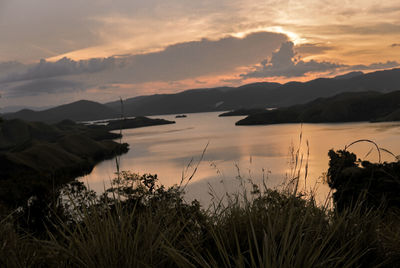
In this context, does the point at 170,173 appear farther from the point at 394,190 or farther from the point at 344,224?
the point at 344,224

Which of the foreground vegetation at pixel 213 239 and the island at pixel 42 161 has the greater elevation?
the foreground vegetation at pixel 213 239

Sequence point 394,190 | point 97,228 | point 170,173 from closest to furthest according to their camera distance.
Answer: point 97,228
point 394,190
point 170,173

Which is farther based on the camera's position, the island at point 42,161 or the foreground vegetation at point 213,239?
the island at point 42,161

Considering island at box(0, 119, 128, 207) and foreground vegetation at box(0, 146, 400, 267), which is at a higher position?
foreground vegetation at box(0, 146, 400, 267)

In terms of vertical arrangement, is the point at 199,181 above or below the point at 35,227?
below

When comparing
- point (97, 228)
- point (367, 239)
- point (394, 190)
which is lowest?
point (394, 190)

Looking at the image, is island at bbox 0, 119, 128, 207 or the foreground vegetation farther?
island at bbox 0, 119, 128, 207

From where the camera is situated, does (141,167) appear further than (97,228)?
Yes

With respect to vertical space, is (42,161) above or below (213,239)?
below

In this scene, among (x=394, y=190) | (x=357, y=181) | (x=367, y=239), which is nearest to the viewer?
(x=367, y=239)

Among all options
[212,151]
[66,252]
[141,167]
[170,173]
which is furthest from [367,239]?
[212,151]

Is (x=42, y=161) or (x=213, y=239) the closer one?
(x=213, y=239)

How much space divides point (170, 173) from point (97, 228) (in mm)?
69228

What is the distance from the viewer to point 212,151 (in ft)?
343
